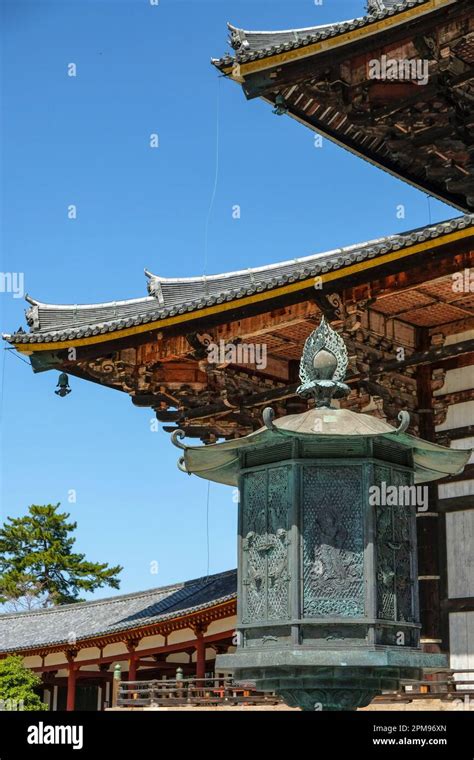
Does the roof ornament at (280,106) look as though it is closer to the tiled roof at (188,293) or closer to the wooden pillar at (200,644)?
the tiled roof at (188,293)

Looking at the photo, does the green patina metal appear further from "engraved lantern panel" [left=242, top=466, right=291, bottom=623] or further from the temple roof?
the temple roof

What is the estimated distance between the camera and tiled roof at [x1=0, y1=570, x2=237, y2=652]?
88.7 ft

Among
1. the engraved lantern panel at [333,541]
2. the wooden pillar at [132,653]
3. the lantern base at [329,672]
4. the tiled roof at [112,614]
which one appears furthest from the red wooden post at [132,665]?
the engraved lantern panel at [333,541]

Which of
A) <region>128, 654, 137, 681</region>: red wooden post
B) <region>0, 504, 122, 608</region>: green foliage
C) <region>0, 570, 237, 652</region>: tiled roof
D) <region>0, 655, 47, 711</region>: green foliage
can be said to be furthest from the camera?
<region>0, 504, 122, 608</region>: green foliage

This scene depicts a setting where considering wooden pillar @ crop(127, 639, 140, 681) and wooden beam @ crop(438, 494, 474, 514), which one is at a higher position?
wooden beam @ crop(438, 494, 474, 514)

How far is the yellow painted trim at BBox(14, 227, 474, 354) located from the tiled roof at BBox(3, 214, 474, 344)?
0.06 m

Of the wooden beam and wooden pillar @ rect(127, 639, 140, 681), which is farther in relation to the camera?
wooden pillar @ rect(127, 639, 140, 681)

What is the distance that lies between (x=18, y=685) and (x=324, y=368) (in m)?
24.8

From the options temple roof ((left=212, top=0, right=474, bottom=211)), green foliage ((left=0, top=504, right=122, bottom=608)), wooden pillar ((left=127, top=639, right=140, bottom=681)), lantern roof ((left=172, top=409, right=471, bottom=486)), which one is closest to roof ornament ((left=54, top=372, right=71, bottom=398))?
temple roof ((left=212, top=0, right=474, bottom=211))

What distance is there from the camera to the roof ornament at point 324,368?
26.6ft

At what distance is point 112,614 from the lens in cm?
3297

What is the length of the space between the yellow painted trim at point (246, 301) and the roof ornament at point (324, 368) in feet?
18.4
